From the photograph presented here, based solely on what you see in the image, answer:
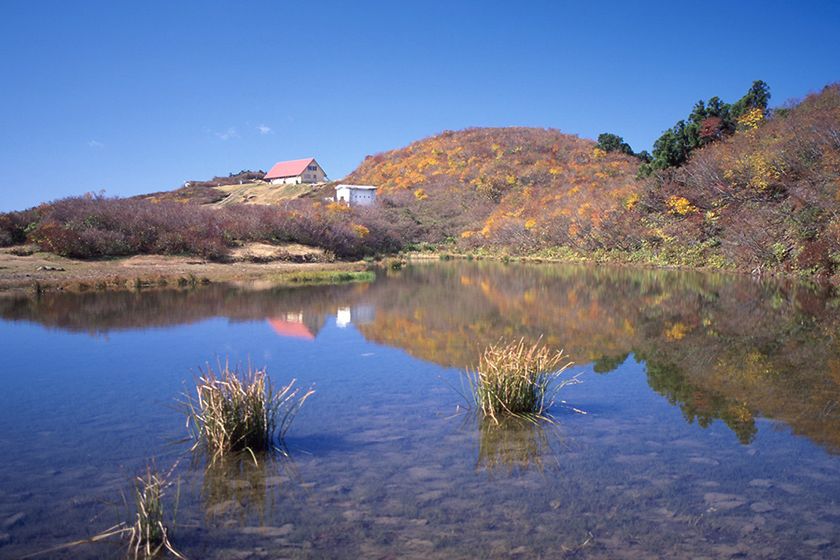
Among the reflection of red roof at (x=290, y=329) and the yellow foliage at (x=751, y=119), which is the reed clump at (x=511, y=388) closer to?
the reflection of red roof at (x=290, y=329)

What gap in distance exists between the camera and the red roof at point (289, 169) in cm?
10938

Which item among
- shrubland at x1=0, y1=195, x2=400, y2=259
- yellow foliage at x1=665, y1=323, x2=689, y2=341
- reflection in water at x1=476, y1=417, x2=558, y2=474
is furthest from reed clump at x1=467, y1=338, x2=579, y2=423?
shrubland at x1=0, y1=195, x2=400, y2=259

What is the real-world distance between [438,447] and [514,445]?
952mm

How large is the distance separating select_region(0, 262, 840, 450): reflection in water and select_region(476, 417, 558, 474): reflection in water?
2.44 metres

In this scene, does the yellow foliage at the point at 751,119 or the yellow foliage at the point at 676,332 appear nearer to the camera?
the yellow foliage at the point at 676,332

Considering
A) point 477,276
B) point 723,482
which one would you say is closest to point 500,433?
point 723,482

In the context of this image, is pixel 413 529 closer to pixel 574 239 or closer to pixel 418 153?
pixel 574 239

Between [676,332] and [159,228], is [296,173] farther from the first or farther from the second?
[676,332]

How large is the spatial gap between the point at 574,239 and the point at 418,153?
56357 mm

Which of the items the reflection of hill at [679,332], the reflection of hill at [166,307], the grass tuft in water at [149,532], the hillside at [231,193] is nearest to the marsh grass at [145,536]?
the grass tuft in water at [149,532]

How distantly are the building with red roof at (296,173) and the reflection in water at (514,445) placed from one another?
101 m

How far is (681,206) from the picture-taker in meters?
44.0

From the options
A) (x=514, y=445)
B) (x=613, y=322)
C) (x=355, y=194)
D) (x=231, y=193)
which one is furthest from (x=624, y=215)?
(x=231, y=193)

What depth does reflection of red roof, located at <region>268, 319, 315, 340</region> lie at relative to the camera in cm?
1584
